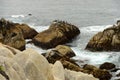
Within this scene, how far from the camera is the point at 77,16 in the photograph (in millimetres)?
70625

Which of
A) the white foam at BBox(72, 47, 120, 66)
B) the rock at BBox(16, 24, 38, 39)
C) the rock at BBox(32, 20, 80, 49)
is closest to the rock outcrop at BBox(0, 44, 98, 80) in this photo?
the white foam at BBox(72, 47, 120, 66)

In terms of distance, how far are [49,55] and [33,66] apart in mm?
21958

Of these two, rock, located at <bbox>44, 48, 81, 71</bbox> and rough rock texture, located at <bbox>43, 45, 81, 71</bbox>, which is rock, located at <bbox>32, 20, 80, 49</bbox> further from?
rock, located at <bbox>44, 48, 81, 71</bbox>

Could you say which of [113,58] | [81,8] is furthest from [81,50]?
[81,8]

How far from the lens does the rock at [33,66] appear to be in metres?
13.7

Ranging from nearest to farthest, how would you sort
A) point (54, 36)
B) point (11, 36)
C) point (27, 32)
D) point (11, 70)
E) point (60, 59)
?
1. point (11, 70)
2. point (60, 59)
3. point (11, 36)
4. point (54, 36)
5. point (27, 32)

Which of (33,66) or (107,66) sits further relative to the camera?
(107,66)

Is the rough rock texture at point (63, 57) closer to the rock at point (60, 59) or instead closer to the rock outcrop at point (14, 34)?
the rock at point (60, 59)

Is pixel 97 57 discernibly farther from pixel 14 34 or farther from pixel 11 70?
pixel 11 70

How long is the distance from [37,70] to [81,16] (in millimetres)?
57048

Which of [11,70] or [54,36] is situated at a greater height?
[11,70]

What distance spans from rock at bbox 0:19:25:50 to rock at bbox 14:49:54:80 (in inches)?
1053

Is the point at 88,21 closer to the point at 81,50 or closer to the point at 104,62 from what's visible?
the point at 81,50

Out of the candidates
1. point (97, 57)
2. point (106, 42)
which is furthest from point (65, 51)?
point (106, 42)
